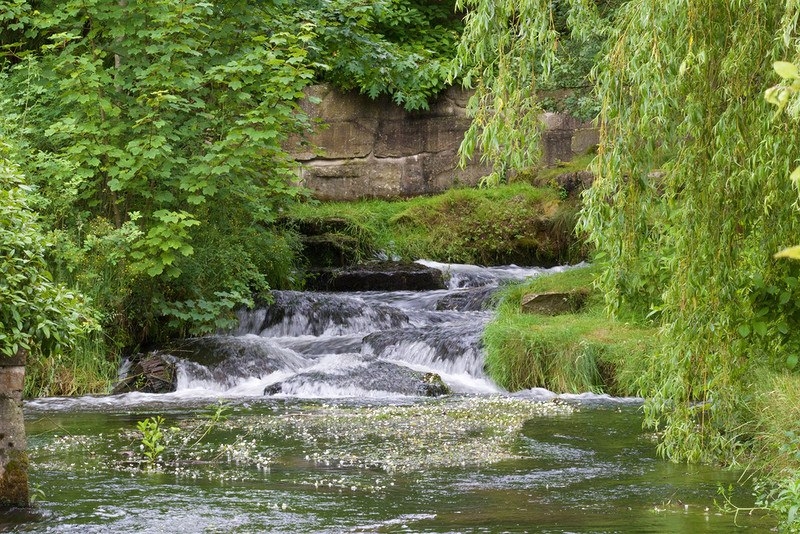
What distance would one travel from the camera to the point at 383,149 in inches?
907

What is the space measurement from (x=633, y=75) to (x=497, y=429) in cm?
434

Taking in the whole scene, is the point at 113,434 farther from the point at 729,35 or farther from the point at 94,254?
the point at 729,35

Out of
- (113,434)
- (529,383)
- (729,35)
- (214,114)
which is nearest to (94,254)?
(214,114)

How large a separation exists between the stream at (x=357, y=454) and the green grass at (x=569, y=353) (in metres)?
0.30

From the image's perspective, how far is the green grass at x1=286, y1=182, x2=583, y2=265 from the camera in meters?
19.9

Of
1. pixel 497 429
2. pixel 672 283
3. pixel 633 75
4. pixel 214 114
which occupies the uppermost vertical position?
pixel 214 114

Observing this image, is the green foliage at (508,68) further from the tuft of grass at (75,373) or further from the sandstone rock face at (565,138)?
the sandstone rock face at (565,138)

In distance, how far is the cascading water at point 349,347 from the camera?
13141 mm

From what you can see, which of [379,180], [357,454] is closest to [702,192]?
[357,454]

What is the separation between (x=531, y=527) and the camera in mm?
6141

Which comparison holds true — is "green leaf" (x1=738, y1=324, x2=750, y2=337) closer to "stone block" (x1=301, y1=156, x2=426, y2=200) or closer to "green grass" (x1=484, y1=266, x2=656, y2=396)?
"green grass" (x1=484, y1=266, x2=656, y2=396)

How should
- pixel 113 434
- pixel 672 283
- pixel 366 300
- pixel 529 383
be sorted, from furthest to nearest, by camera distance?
pixel 366 300
pixel 529 383
pixel 113 434
pixel 672 283

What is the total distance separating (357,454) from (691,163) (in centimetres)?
366

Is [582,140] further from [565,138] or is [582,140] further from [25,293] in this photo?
[25,293]
